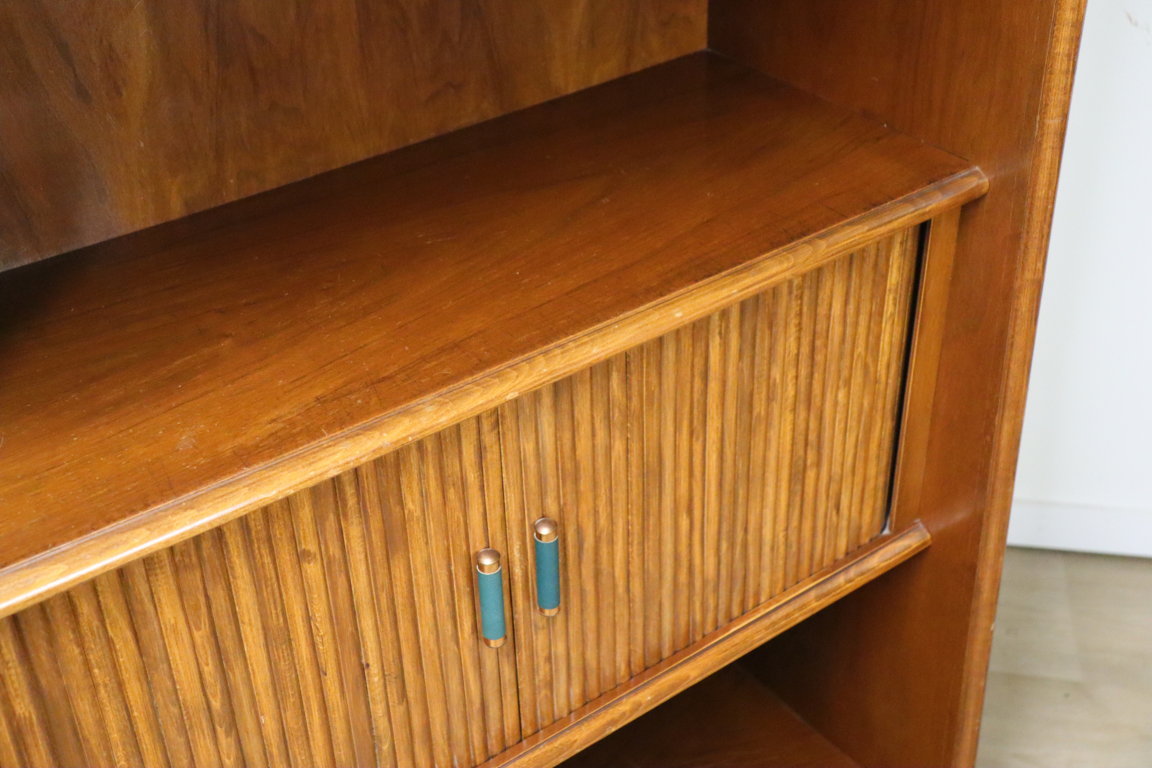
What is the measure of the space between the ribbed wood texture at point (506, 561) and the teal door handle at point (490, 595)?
0.01 meters

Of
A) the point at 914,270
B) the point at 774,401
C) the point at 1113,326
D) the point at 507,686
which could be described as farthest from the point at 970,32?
the point at 1113,326

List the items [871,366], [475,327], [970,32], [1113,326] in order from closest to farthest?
[475,327] < [970,32] < [871,366] < [1113,326]

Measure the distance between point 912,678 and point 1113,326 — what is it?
56 cm

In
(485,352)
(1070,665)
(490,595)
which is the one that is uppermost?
(485,352)

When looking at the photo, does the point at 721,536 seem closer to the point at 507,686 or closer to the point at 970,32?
the point at 507,686

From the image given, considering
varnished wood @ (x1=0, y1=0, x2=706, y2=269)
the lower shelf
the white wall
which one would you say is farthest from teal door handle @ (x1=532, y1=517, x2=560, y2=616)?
the white wall

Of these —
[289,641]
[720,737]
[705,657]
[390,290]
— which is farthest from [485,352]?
[720,737]

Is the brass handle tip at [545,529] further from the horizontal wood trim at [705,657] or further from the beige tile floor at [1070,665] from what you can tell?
the beige tile floor at [1070,665]

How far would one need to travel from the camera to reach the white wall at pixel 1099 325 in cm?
127

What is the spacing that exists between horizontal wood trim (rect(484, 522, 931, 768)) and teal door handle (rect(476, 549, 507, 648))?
0.37 feet

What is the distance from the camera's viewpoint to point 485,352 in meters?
0.69

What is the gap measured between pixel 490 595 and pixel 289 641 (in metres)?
0.12

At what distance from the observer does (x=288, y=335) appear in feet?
2.33

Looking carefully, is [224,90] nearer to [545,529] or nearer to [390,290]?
[390,290]
